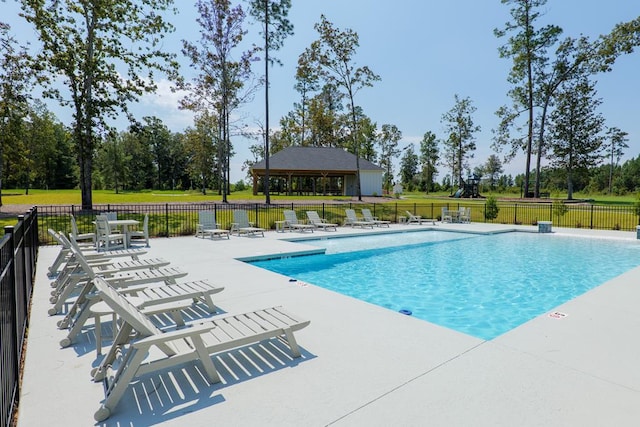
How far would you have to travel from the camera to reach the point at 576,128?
40.9 m

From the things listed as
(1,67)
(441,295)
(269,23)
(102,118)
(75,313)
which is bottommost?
(441,295)

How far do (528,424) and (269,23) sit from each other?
27004 mm

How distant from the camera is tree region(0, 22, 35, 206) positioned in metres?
21.6

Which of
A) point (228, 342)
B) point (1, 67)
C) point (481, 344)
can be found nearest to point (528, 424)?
point (481, 344)

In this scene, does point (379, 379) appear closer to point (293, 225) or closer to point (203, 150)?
point (293, 225)

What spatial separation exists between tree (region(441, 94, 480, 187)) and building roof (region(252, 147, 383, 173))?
1891 centimetres

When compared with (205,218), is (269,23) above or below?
above

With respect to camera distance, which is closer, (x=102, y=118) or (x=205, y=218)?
(x=205, y=218)

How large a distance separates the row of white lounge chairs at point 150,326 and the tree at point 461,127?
54.0 m

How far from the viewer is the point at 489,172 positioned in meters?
79.3

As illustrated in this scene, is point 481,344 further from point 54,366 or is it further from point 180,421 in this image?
point 54,366

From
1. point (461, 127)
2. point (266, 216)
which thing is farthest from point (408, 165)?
point (266, 216)

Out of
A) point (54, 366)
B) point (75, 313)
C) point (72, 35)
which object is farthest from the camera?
point (72, 35)

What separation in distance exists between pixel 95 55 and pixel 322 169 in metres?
23.6
